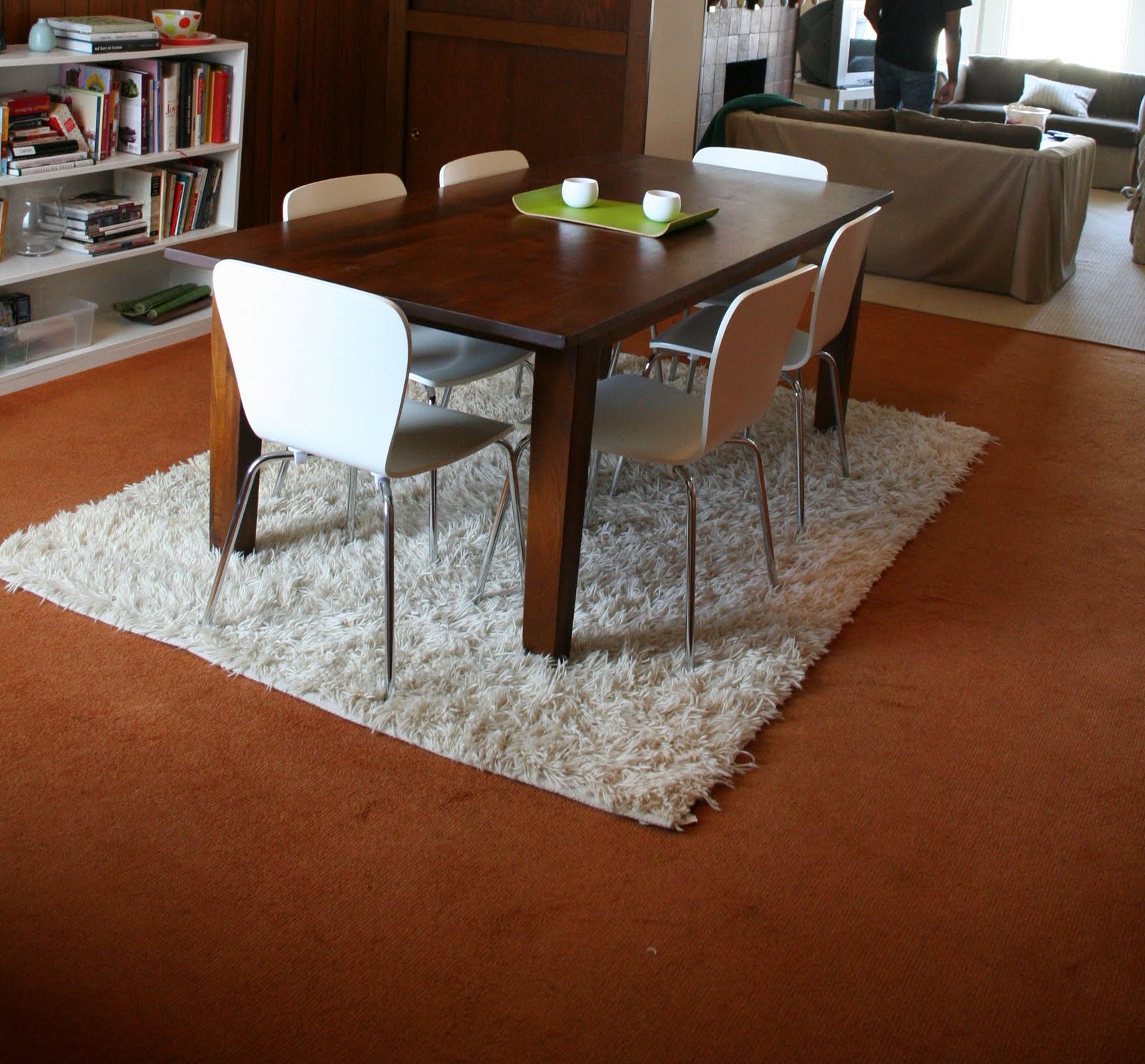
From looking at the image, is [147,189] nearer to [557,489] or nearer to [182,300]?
[182,300]

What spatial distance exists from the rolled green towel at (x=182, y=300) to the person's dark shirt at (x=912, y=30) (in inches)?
164

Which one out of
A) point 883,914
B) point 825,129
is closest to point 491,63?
point 825,129

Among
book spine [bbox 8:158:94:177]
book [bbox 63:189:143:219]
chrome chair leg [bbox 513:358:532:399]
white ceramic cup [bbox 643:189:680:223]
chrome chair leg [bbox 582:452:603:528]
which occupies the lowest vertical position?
chrome chair leg [bbox 582:452:603:528]

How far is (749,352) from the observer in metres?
2.65

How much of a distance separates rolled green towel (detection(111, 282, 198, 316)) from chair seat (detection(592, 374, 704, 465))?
218 cm

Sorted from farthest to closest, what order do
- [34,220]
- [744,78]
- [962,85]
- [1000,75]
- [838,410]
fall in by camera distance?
1. [962,85]
2. [1000,75]
3. [744,78]
4. [34,220]
5. [838,410]

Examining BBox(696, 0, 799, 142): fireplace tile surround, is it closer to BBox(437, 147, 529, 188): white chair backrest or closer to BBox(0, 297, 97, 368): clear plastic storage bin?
BBox(437, 147, 529, 188): white chair backrest

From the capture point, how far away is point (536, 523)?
256cm

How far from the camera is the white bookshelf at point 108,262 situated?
3977 millimetres

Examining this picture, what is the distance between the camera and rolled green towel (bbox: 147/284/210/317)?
4.54 metres

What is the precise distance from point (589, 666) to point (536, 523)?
0.32m

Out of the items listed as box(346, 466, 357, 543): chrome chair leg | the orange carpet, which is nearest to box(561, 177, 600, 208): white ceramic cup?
box(346, 466, 357, 543): chrome chair leg

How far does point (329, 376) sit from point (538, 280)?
53 centimetres

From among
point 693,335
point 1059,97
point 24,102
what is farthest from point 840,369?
point 1059,97
